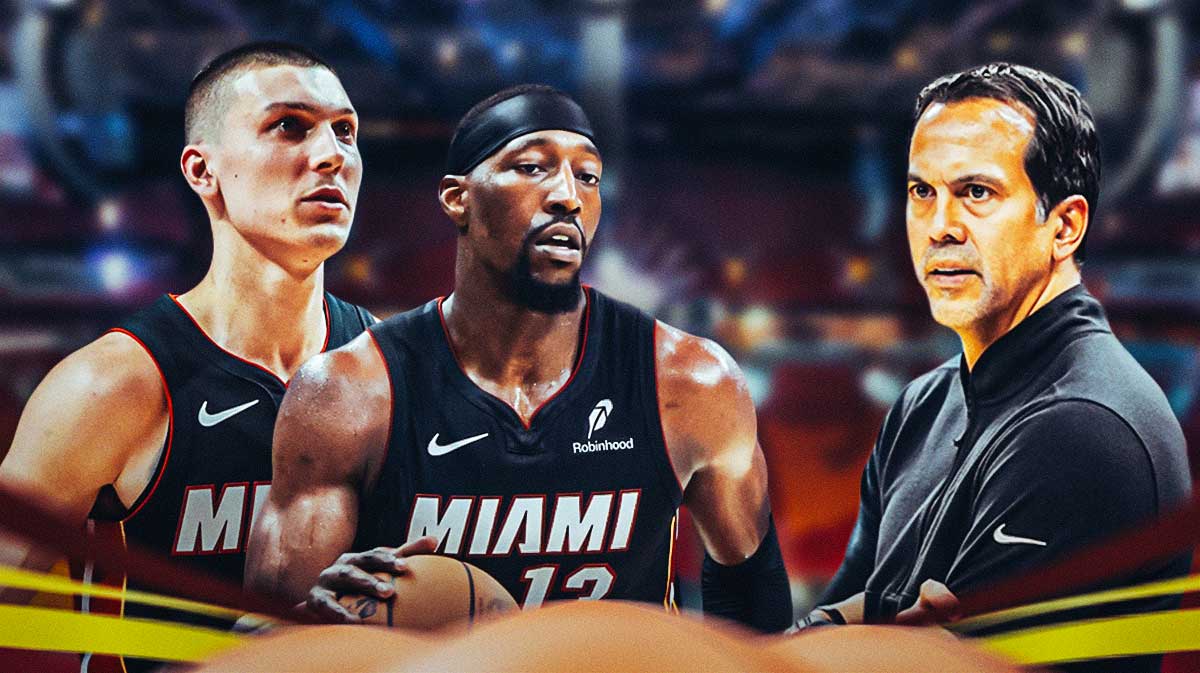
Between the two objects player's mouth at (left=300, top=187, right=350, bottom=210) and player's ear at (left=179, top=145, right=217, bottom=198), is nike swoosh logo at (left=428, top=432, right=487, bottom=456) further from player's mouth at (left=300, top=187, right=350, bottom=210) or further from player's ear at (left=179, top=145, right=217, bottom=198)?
player's ear at (left=179, top=145, right=217, bottom=198)

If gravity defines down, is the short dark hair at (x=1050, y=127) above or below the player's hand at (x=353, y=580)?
above

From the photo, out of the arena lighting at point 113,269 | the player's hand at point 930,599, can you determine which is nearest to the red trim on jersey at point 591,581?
the player's hand at point 930,599

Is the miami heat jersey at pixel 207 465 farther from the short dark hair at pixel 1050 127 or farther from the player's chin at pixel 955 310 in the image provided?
the short dark hair at pixel 1050 127

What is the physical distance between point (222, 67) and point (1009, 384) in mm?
1478

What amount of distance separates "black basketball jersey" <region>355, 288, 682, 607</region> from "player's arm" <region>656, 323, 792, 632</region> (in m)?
0.04

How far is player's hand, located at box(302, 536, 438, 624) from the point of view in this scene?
5.30 ft

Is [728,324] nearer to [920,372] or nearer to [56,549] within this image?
[920,372]

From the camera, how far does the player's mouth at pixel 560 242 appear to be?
1847 mm

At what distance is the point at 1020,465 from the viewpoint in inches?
71.3

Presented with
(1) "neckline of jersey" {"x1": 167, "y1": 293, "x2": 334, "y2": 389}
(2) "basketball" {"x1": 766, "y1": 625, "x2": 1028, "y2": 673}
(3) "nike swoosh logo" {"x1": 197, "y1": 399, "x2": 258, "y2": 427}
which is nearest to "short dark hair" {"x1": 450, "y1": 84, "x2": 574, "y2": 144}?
(1) "neckline of jersey" {"x1": 167, "y1": 293, "x2": 334, "y2": 389}

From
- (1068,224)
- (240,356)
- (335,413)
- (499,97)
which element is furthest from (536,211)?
(1068,224)

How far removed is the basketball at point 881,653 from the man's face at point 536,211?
1.31 metres

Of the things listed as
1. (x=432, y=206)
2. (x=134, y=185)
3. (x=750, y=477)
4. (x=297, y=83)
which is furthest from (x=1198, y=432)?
(x=134, y=185)

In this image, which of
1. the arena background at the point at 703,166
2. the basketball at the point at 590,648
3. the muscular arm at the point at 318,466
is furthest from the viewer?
the arena background at the point at 703,166
